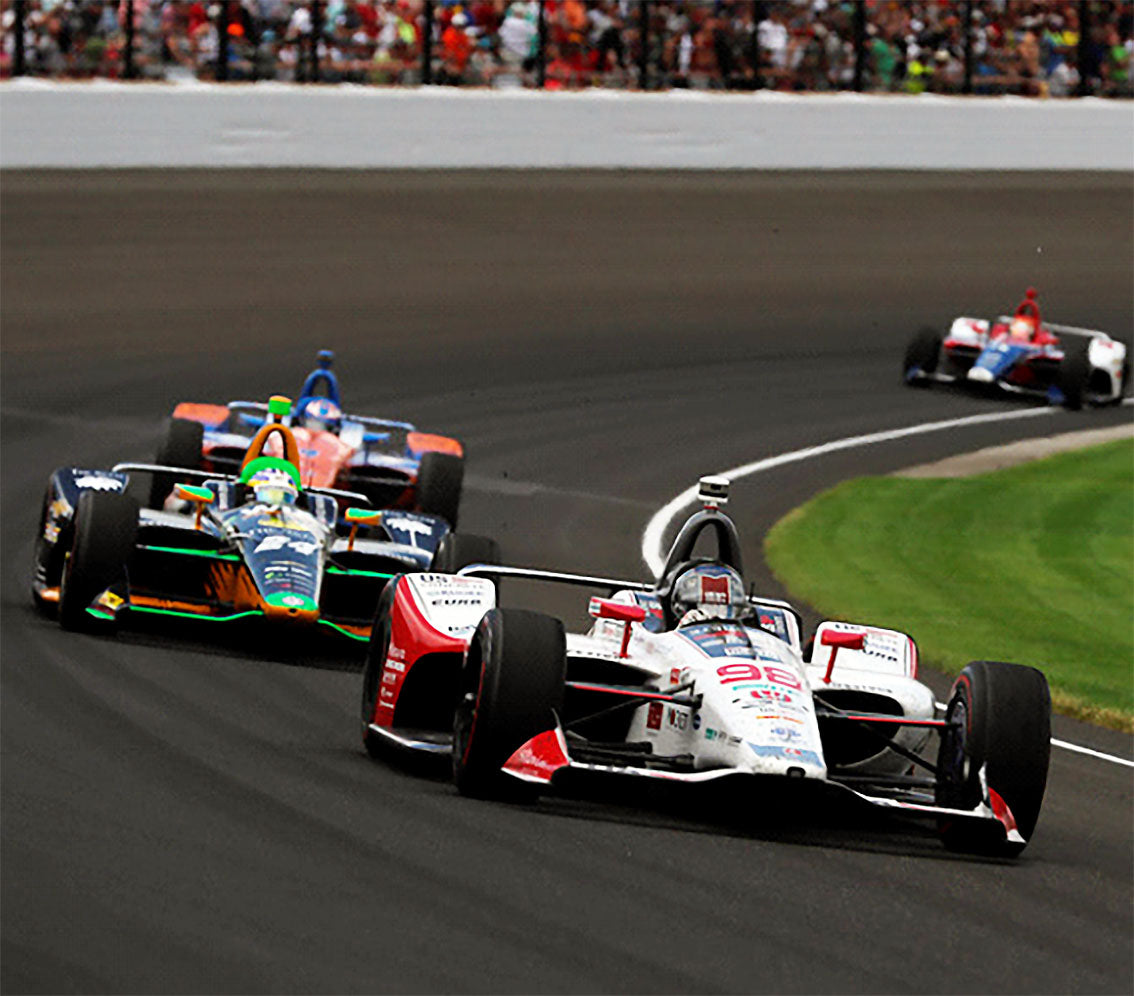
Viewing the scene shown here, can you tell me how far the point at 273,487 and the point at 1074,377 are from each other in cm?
1376

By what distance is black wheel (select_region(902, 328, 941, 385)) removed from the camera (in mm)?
28531

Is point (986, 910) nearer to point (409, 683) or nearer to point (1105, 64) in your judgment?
point (409, 683)

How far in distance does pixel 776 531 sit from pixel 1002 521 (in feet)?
7.19

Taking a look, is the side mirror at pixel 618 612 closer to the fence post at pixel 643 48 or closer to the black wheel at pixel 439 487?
the black wheel at pixel 439 487

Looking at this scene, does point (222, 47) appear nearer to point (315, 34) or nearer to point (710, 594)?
point (315, 34)

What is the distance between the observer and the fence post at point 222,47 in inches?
1253

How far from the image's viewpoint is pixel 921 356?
93.6 ft

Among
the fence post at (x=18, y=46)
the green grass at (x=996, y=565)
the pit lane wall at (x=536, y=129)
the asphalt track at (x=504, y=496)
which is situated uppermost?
the fence post at (x=18, y=46)

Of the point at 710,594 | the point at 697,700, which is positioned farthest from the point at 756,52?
the point at 697,700

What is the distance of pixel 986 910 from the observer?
439 inches

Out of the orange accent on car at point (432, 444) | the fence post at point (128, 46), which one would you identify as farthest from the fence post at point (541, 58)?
the orange accent on car at point (432, 444)

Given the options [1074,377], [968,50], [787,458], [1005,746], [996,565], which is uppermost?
[968,50]

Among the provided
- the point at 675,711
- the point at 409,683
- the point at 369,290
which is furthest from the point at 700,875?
the point at 369,290

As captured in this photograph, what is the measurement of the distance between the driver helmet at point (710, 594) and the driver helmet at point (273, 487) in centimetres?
Result: 413
